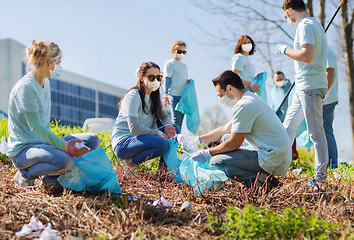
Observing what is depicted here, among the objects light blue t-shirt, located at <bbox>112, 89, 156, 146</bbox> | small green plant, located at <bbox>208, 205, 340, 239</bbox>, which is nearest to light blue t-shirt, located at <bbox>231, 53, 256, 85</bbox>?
light blue t-shirt, located at <bbox>112, 89, 156, 146</bbox>

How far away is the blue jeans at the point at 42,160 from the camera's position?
256cm

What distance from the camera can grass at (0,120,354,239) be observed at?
1919mm

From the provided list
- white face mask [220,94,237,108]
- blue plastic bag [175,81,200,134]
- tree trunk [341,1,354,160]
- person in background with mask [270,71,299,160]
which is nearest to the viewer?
white face mask [220,94,237,108]

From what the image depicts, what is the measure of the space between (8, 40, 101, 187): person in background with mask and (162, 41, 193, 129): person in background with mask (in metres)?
2.69

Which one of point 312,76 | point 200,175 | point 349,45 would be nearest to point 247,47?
point 312,76

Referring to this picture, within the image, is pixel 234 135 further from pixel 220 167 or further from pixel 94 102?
pixel 94 102

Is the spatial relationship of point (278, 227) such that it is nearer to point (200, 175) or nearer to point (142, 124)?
point (200, 175)

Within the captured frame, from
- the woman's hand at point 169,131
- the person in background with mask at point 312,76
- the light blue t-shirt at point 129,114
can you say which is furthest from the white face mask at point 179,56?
the person in background with mask at point 312,76

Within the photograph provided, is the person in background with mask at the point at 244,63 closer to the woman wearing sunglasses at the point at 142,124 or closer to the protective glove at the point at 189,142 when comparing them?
the woman wearing sunglasses at the point at 142,124

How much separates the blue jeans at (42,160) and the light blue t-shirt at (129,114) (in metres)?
0.94

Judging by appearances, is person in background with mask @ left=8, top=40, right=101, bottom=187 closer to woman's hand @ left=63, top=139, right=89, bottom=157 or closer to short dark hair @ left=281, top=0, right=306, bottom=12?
woman's hand @ left=63, top=139, right=89, bottom=157

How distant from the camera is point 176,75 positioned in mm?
5418

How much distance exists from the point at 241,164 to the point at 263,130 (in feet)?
1.16

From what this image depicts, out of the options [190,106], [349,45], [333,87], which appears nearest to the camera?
[333,87]
